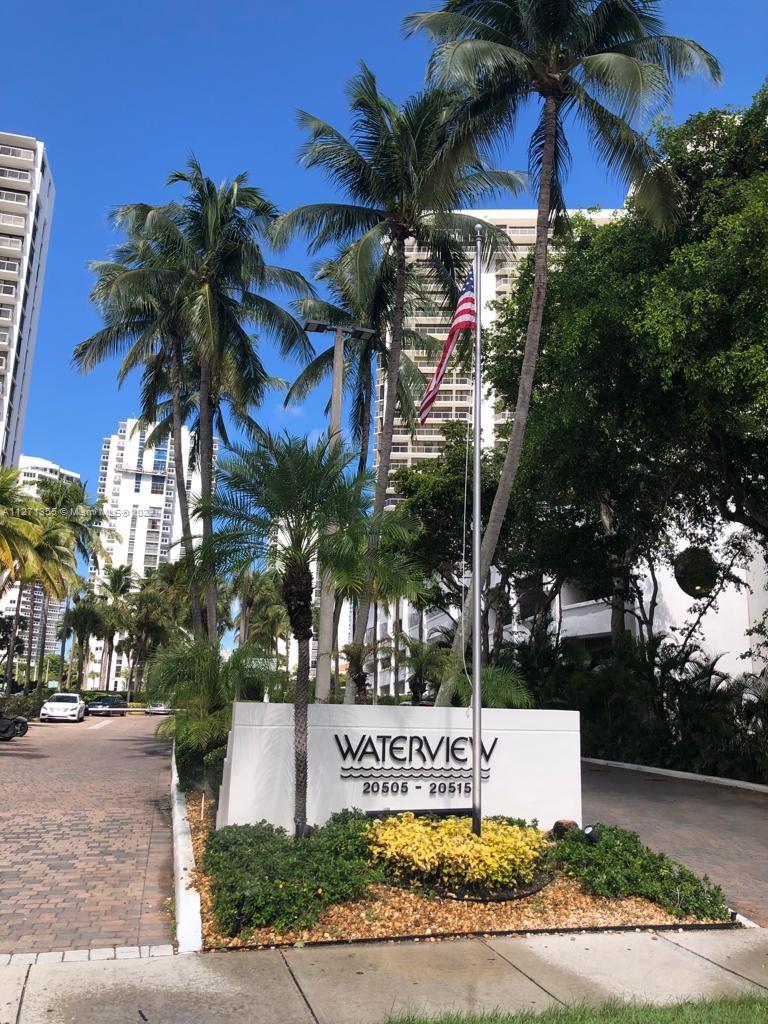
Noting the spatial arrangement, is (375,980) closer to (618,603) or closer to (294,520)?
(294,520)

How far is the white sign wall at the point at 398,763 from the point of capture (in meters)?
9.93

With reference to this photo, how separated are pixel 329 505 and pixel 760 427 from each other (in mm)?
8271

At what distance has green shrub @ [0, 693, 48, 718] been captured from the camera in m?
39.2

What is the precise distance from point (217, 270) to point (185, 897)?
759 inches

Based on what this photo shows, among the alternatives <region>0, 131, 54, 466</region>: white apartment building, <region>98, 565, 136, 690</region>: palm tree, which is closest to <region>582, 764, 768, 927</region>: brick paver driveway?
<region>98, 565, 136, 690</region>: palm tree

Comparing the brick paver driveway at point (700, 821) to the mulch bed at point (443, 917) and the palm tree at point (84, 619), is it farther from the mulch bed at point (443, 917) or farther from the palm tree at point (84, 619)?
the palm tree at point (84, 619)

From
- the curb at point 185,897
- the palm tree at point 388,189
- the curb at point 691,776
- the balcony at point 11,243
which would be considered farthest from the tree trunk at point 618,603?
the balcony at point 11,243

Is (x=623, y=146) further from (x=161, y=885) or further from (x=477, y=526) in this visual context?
(x=161, y=885)

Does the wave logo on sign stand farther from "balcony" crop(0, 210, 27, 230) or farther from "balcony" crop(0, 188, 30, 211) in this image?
"balcony" crop(0, 188, 30, 211)

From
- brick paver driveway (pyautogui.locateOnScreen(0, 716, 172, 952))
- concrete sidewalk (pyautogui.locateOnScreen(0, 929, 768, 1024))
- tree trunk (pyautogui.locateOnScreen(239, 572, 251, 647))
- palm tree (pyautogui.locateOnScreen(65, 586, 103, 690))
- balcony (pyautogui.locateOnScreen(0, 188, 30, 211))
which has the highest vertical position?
balcony (pyautogui.locateOnScreen(0, 188, 30, 211))

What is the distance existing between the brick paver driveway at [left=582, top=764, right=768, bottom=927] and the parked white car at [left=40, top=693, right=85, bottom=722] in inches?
1148

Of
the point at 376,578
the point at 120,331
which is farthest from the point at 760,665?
the point at 120,331

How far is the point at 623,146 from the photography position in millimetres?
15469

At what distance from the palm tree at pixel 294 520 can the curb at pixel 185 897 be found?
154 centimetres
